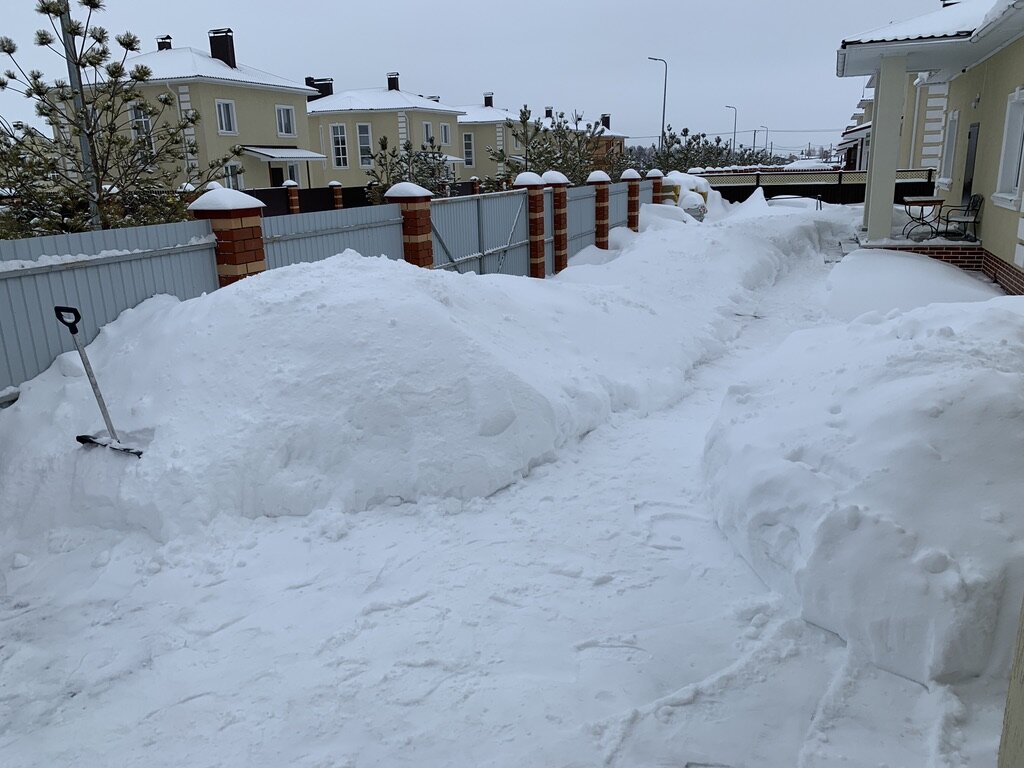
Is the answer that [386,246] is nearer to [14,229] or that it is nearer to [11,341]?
[14,229]

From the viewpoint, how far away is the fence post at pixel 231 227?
7.16 m

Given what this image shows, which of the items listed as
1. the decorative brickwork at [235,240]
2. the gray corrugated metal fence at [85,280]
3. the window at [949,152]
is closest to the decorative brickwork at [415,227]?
the decorative brickwork at [235,240]

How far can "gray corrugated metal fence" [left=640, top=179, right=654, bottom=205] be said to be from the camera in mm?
21309

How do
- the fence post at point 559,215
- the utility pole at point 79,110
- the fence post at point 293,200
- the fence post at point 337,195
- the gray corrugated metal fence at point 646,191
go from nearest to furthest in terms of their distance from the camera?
the utility pole at point 79,110, the fence post at point 559,215, the gray corrugated metal fence at point 646,191, the fence post at point 293,200, the fence post at point 337,195

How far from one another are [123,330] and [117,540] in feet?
7.21

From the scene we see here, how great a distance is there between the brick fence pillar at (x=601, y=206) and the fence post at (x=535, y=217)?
116 inches

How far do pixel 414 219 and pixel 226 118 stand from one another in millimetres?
23627

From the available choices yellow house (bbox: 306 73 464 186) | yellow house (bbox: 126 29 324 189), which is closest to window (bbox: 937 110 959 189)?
yellow house (bbox: 126 29 324 189)

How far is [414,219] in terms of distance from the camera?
10180 millimetres

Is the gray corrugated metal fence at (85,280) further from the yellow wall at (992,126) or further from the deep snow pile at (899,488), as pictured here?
the yellow wall at (992,126)

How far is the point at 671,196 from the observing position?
76.4 ft

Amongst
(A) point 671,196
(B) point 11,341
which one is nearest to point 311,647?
(B) point 11,341

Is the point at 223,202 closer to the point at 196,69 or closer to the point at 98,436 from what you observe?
the point at 98,436

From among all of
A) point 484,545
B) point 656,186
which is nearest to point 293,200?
point 656,186
